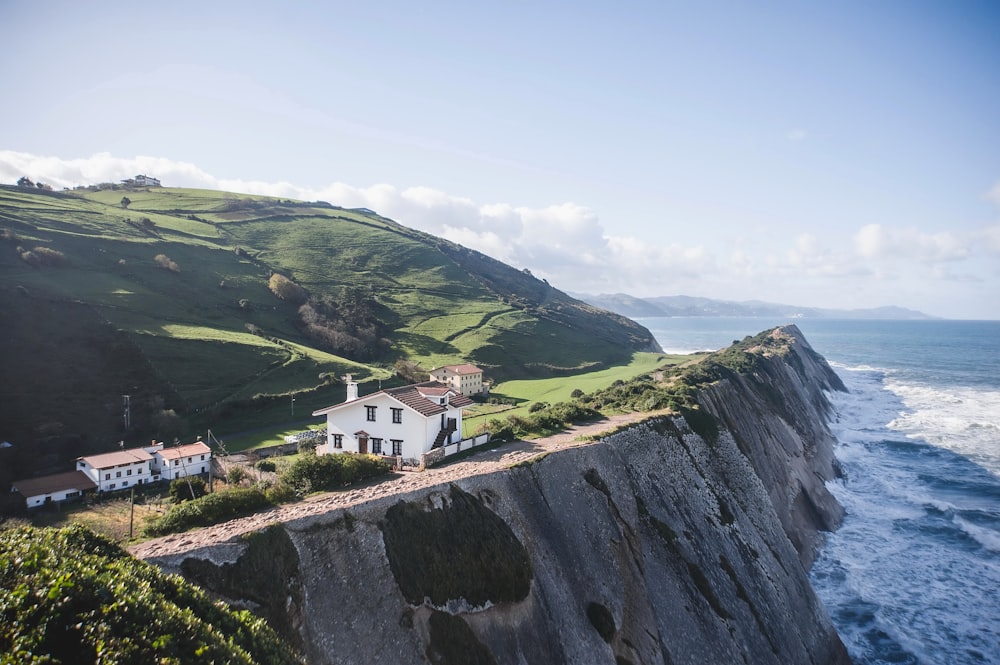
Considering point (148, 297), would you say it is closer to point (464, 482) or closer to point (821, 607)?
point (464, 482)

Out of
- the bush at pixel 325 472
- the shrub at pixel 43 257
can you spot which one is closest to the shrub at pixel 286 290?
the shrub at pixel 43 257

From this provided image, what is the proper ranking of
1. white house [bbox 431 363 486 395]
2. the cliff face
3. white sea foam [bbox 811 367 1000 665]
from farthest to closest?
1. white house [bbox 431 363 486 395]
2. white sea foam [bbox 811 367 1000 665]
3. the cliff face

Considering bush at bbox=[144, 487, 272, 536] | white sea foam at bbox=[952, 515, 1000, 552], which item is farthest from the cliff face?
white sea foam at bbox=[952, 515, 1000, 552]

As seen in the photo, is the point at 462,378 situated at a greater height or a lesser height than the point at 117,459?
greater

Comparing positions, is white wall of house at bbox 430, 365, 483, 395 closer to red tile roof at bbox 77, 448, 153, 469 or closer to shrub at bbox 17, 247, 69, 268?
red tile roof at bbox 77, 448, 153, 469

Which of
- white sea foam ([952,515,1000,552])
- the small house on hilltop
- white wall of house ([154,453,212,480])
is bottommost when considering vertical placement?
white wall of house ([154,453,212,480])

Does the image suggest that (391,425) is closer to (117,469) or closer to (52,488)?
(117,469)

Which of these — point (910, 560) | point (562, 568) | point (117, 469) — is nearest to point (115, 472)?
point (117, 469)
